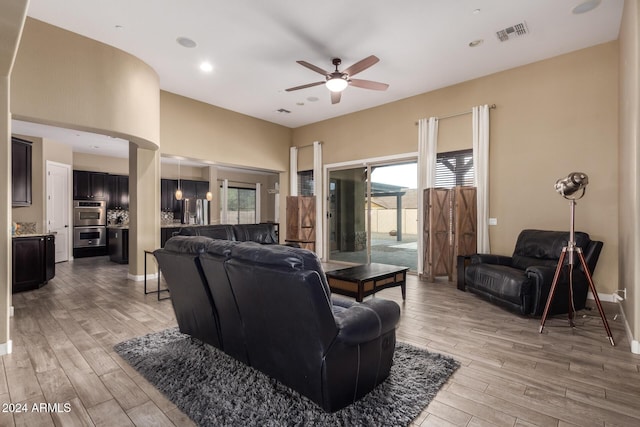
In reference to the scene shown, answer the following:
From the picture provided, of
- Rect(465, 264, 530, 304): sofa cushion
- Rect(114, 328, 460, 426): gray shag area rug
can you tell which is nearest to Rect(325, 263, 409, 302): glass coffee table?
Rect(114, 328, 460, 426): gray shag area rug

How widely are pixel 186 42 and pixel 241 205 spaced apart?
312 inches

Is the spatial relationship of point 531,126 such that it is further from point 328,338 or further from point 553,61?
point 328,338

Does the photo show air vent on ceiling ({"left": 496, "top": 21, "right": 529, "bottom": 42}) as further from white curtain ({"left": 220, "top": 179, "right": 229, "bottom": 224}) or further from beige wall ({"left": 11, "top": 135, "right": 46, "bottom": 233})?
beige wall ({"left": 11, "top": 135, "right": 46, "bottom": 233})

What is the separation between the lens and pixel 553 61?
494cm

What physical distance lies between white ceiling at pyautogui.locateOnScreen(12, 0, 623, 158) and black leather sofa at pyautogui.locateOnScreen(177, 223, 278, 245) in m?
2.65

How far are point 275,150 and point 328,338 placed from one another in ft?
23.3

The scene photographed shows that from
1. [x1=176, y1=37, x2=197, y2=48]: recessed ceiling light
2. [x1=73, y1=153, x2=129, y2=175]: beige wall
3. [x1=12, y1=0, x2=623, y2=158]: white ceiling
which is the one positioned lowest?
[x1=73, y1=153, x2=129, y2=175]: beige wall

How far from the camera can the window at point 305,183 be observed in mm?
8617

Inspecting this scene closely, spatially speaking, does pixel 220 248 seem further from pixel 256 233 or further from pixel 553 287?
pixel 256 233

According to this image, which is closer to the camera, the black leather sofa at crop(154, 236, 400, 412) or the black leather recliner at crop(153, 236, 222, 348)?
the black leather sofa at crop(154, 236, 400, 412)

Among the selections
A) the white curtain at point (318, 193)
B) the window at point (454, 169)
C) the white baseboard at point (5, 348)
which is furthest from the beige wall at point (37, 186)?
the window at point (454, 169)

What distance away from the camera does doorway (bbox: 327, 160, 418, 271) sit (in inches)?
271

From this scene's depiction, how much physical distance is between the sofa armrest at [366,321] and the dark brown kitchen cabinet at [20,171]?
6537 millimetres

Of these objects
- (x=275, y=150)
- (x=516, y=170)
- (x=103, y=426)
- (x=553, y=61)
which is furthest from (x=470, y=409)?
(x=275, y=150)
